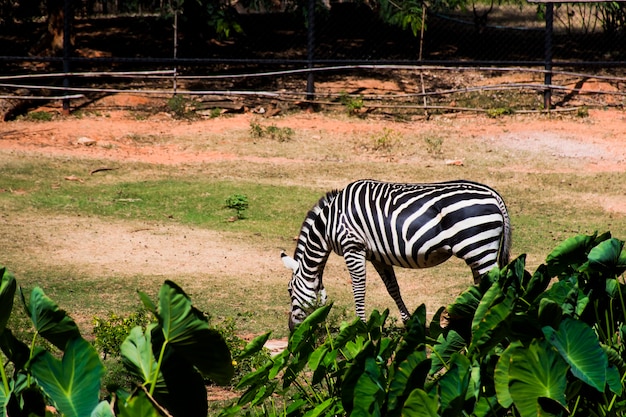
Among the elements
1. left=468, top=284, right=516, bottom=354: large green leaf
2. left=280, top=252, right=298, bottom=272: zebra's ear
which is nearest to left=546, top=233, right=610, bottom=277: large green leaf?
left=468, top=284, right=516, bottom=354: large green leaf

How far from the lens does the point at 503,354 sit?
2850 millimetres

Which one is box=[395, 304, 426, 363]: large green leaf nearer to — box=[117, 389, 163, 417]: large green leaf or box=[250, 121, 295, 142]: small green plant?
box=[117, 389, 163, 417]: large green leaf

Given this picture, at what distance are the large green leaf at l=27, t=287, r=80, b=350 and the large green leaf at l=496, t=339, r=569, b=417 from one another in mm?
1220

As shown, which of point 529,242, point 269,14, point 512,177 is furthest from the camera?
point 269,14

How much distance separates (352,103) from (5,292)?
14.0 metres

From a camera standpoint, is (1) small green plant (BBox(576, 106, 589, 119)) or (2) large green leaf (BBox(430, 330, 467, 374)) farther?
(1) small green plant (BBox(576, 106, 589, 119))

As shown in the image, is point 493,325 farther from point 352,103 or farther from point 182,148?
point 352,103

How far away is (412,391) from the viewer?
2670 millimetres

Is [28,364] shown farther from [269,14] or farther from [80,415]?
[269,14]

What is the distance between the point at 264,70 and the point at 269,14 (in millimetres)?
4200

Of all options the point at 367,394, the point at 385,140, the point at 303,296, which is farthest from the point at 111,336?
the point at 385,140

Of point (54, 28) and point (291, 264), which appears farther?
point (54, 28)

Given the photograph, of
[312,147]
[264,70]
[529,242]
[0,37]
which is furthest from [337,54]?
[529,242]

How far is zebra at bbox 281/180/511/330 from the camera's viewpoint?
281 inches
